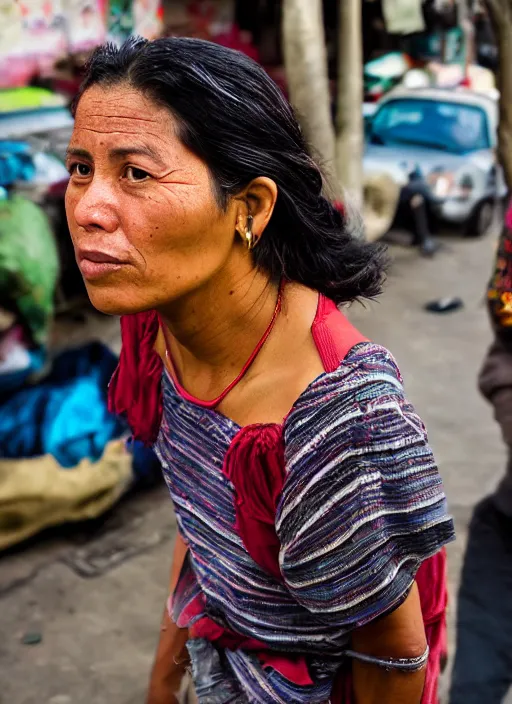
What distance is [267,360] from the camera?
1339mm

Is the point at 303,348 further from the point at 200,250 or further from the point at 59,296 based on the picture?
the point at 59,296

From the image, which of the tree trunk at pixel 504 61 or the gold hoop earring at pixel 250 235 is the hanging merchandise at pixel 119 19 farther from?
the gold hoop earring at pixel 250 235

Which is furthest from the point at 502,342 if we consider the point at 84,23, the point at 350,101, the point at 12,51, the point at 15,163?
the point at 84,23

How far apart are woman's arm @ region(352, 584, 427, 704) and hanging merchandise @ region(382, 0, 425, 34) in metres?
10.4

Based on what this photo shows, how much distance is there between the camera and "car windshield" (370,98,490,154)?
8961mm

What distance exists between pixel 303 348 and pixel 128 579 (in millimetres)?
2450

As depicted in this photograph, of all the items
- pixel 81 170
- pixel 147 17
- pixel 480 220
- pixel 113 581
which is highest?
pixel 81 170

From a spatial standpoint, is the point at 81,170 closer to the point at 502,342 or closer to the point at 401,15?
the point at 502,342

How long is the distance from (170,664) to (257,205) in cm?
114

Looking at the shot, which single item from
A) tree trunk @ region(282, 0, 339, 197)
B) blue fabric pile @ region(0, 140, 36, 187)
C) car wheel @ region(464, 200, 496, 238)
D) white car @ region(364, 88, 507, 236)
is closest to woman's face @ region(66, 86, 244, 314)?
blue fabric pile @ region(0, 140, 36, 187)

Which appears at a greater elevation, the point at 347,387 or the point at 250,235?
the point at 250,235

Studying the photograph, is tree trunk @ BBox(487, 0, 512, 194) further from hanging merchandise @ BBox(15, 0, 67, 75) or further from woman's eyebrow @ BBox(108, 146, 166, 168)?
woman's eyebrow @ BBox(108, 146, 166, 168)

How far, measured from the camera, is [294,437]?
4.02 ft

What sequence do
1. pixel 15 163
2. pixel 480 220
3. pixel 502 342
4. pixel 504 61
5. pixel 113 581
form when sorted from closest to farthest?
pixel 502 342, pixel 113 581, pixel 15 163, pixel 504 61, pixel 480 220
